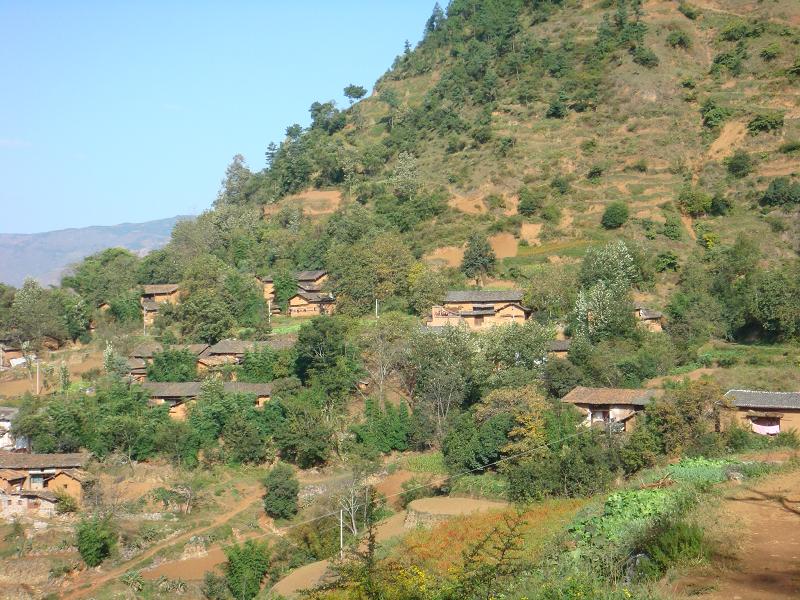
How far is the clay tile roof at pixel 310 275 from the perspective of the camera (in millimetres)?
36812

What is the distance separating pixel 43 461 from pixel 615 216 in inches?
948

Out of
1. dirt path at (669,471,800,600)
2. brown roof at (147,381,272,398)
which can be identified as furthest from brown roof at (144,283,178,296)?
dirt path at (669,471,800,600)

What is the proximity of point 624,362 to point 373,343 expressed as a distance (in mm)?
7961

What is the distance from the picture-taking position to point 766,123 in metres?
39.2

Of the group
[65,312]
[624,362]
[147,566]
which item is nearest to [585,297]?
[624,362]

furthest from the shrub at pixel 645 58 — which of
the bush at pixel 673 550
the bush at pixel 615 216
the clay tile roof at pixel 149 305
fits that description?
the bush at pixel 673 550

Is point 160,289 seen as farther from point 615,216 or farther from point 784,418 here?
point 784,418

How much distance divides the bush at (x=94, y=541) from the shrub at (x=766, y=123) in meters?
32.7

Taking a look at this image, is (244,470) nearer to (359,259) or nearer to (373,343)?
(373,343)

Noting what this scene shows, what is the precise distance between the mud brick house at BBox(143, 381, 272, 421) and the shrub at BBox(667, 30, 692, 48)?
31.9 m

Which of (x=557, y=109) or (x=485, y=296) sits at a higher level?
(x=557, y=109)

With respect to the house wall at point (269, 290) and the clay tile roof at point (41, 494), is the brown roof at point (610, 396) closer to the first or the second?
the clay tile roof at point (41, 494)

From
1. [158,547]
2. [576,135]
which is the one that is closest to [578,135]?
[576,135]

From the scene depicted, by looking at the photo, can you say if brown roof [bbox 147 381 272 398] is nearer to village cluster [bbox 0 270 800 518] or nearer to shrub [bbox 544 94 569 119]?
village cluster [bbox 0 270 800 518]
